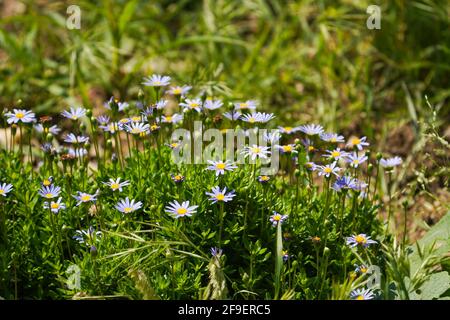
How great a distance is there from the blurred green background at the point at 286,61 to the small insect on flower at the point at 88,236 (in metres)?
1.68

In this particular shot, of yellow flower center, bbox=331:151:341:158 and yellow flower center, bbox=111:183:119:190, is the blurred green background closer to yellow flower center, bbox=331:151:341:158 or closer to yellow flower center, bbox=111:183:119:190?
yellow flower center, bbox=331:151:341:158

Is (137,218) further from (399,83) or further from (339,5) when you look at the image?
(339,5)

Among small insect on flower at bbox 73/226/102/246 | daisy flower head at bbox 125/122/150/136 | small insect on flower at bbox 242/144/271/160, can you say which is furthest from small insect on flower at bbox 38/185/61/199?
small insect on flower at bbox 242/144/271/160

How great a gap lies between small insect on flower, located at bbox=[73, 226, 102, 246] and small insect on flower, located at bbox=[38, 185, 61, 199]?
0.14 meters

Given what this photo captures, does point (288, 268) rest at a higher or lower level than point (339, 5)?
lower

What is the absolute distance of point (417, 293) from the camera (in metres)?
2.32

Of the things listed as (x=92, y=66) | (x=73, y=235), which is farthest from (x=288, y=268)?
(x=92, y=66)

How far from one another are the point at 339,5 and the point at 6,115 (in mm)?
2691

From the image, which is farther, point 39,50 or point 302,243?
point 39,50

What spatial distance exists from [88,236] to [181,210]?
12.7 inches

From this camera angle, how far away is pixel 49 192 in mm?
2391

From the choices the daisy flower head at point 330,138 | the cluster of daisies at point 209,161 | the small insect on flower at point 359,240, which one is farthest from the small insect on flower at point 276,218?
the daisy flower head at point 330,138

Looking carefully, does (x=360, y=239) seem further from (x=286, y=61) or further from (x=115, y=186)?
(x=286, y=61)

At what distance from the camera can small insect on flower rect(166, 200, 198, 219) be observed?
2.27 meters
